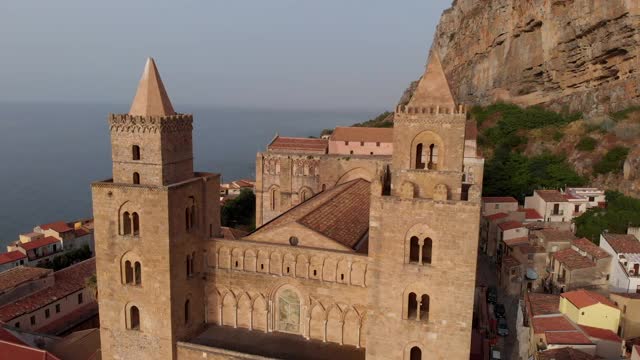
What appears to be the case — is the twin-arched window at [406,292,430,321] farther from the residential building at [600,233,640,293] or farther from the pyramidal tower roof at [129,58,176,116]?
the residential building at [600,233,640,293]

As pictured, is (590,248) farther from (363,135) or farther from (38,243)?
(38,243)

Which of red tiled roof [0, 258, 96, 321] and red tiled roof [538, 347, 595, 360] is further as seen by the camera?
red tiled roof [0, 258, 96, 321]

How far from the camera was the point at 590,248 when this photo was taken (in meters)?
34.7

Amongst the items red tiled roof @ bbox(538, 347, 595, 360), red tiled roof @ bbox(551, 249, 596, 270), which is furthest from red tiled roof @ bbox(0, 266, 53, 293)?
red tiled roof @ bbox(551, 249, 596, 270)

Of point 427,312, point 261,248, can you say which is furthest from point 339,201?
point 427,312

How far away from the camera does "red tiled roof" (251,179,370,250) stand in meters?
19.2

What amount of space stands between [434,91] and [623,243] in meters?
25.5

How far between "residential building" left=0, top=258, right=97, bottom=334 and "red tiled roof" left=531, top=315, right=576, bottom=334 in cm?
2525

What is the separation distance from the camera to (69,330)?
28609 millimetres

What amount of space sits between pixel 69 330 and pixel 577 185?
45.2 m

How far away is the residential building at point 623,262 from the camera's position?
31484 millimetres

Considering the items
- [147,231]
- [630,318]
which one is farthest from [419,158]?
[630,318]

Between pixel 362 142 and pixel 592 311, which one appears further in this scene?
pixel 362 142

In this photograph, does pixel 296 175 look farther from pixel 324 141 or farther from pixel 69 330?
pixel 69 330
